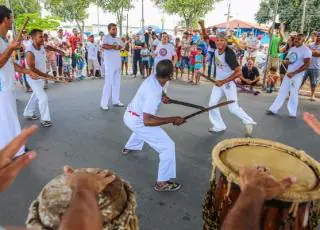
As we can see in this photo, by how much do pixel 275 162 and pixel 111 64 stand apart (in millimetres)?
5081

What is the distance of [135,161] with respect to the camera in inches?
158

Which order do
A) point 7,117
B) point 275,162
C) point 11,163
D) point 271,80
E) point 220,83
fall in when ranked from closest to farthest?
1. point 11,163
2. point 275,162
3. point 7,117
4. point 220,83
5. point 271,80

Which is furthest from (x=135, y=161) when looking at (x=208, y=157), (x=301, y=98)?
(x=301, y=98)

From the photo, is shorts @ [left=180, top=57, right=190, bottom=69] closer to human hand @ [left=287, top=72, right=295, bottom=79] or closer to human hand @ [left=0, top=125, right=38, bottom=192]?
human hand @ [left=287, top=72, right=295, bottom=79]

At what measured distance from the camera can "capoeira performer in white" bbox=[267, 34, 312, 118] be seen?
603 centimetres

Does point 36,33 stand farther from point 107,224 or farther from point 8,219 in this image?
point 107,224

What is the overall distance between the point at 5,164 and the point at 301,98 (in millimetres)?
8422

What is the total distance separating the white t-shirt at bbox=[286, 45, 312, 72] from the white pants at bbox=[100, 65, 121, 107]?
12.5 feet

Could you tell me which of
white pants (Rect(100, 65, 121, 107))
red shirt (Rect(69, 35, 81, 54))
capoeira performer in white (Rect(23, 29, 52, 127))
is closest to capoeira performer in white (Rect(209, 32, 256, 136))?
white pants (Rect(100, 65, 121, 107))

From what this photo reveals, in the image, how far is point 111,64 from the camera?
21.5ft

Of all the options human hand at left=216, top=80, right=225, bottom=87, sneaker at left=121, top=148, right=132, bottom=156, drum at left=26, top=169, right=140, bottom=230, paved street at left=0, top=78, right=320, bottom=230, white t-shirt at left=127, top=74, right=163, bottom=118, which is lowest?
paved street at left=0, top=78, right=320, bottom=230

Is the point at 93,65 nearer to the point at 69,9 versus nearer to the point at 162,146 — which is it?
the point at 162,146

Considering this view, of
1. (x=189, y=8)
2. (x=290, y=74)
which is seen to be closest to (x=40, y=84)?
(x=290, y=74)

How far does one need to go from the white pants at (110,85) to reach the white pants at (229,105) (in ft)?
8.15
